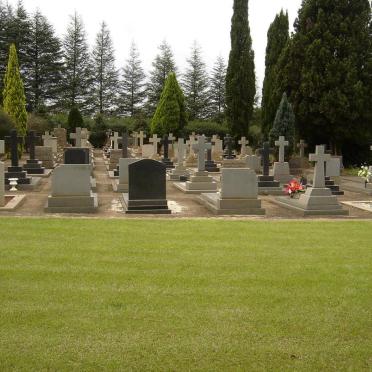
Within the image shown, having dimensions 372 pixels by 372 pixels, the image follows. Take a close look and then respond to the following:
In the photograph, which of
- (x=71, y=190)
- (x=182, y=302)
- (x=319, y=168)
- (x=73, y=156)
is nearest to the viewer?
(x=182, y=302)

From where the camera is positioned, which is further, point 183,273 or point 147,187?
point 147,187

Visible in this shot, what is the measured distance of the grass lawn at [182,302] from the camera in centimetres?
396

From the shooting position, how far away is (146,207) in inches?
523

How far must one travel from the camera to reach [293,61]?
30344 mm

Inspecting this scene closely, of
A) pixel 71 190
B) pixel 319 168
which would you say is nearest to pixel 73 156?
pixel 71 190

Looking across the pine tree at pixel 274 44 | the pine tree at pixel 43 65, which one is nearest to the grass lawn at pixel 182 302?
the pine tree at pixel 274 44

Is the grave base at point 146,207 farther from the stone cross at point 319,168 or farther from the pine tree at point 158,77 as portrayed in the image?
the pine tree at point 158,77

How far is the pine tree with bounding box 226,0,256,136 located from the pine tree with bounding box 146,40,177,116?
57.9ft

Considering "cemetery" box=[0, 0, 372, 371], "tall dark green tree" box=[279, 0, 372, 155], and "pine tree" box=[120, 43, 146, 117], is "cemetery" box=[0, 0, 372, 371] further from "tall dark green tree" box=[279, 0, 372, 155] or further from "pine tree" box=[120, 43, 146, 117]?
"pine tree" box=[120, 43, 146, 117]

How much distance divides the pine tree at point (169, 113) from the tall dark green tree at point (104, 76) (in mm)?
13691

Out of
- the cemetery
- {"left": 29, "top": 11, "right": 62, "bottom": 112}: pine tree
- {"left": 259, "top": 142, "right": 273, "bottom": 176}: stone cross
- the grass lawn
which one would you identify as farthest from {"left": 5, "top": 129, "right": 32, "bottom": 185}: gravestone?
{"left": 29, "top": 11, "right": 62, "bottom": 112}: pine tree

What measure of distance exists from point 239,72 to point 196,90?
17356mm

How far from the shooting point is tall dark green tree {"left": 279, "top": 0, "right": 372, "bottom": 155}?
1103 inches

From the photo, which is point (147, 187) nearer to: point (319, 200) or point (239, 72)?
point (319, 200)
